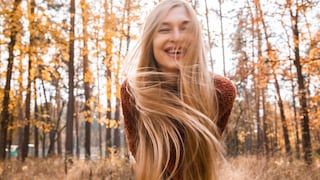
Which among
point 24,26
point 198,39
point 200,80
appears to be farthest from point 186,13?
point 24,26

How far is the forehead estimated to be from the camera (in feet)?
4.49

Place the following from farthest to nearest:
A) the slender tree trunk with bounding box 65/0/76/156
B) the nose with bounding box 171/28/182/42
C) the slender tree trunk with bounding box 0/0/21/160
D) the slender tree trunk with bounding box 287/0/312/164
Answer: the slender tree trunk with bounding box 65/0/76/156
the slender tree trunk with bounding box 287/0/312/164
the slender tree trunk with bounding box 0/0/21/160
the nose with bounding box 171/28/182/42

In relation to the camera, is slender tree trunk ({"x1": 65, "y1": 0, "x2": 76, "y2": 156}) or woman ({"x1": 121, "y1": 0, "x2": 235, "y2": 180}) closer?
woman ({"x1": 121, "y1": 0, "x2": 235, "y2": 180})

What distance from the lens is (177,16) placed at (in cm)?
138

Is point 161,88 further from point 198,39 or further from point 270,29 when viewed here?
point 270,29

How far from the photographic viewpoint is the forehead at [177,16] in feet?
4.49

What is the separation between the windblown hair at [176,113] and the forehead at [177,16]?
0.02m

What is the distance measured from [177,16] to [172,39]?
11 centimetres

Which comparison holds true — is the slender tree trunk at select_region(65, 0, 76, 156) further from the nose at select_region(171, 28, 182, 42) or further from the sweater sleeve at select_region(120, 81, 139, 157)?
the nose at select_region(171, 28, 182, 42)

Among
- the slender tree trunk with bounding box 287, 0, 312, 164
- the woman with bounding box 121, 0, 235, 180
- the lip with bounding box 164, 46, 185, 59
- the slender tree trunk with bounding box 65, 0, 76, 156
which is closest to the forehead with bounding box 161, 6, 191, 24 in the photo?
the woman with bounding box 121, 0, 235, 180

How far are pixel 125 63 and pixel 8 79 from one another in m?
6.82

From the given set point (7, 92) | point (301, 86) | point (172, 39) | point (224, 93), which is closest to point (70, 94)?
point (7, 92)

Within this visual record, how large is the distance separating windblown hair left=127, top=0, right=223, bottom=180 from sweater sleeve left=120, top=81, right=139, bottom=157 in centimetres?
8

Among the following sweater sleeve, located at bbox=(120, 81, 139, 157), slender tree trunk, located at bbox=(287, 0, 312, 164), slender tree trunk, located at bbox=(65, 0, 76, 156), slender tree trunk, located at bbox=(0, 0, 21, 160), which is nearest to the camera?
sweater sleeve, located at bbox=(120, 81, 139, 157)
